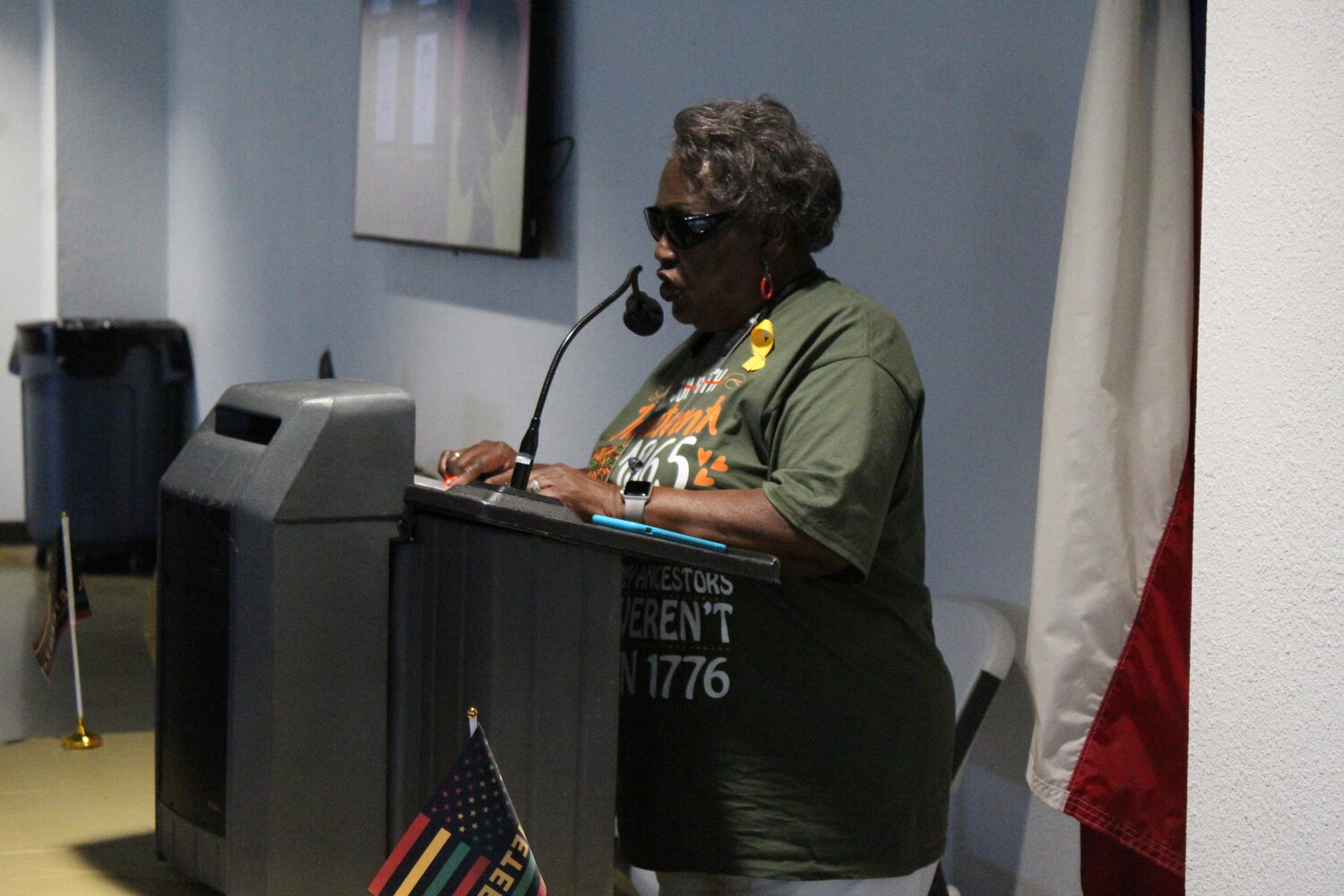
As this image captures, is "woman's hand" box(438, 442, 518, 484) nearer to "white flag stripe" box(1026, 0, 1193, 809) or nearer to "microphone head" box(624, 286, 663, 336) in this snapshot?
"microphone head" box(624, 286, 663, 336)

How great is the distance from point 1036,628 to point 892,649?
0.41 meters

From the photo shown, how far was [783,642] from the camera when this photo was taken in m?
1.48

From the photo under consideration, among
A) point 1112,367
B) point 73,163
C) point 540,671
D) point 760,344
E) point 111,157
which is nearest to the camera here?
point 540,671

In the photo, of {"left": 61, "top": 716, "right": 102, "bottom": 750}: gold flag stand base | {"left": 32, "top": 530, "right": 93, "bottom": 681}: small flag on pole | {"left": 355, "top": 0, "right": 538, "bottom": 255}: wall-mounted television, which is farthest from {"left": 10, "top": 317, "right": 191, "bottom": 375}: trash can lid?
{"left": 61, "top": 716, "right": 102, "bottom": 750}: gold flag stand base

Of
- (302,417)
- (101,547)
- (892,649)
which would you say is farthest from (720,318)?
(101,547)

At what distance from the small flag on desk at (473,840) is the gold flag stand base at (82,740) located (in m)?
0.92

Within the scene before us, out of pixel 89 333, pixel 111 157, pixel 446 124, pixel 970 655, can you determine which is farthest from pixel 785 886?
pixel 111 157

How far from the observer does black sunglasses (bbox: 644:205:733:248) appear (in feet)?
5.18

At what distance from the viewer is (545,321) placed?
3812mm

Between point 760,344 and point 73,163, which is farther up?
point 73,163

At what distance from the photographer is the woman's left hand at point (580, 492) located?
1.42 meters

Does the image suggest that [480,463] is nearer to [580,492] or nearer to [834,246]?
[580,492]

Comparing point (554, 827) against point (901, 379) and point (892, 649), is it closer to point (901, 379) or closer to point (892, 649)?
point (892, 649)

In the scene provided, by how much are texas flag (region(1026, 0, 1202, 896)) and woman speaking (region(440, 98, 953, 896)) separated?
34 centimetres
